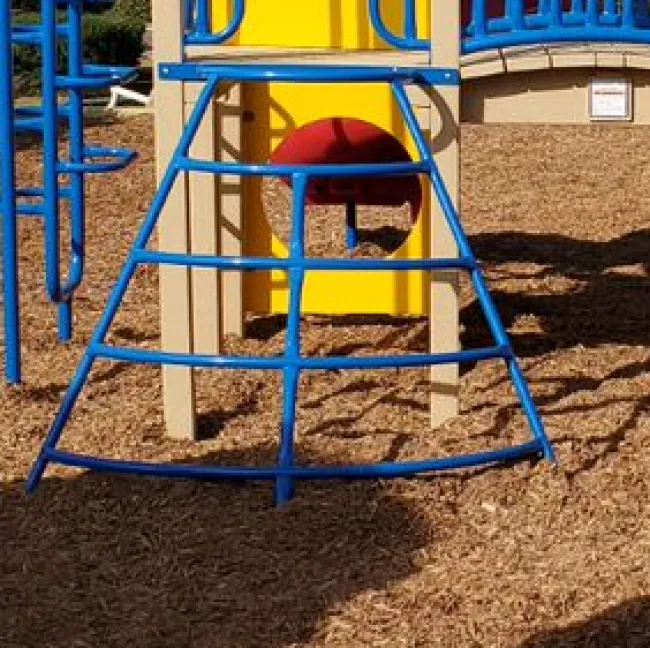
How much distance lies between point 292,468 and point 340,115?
192cm

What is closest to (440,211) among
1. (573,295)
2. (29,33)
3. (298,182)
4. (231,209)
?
(298,182)

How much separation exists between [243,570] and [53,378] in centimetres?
209

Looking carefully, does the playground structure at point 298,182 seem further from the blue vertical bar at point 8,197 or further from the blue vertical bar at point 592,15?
the blue vertical bar at point 8,197

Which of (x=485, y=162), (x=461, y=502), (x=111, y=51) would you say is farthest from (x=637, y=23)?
(x=111, y=51)

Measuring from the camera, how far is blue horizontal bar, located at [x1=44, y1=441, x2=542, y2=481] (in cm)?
481

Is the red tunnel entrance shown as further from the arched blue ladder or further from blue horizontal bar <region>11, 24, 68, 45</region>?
blue horizontal bar <region>11, 24, 68, 45</region>

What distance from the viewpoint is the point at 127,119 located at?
14836 mm

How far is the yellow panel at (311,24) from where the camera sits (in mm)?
6180

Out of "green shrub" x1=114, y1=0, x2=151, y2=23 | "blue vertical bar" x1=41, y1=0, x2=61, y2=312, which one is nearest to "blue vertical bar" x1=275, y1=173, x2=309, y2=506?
"blue vertical bar" x1=41, y1=0, x2=61, y2=312

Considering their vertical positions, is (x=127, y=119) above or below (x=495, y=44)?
below

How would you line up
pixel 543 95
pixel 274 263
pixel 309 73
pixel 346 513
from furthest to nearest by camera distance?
pixel 543 95 → pixel 309 73 → pixel 274 263 → pixel 346 513

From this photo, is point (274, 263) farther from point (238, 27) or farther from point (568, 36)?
point (568, 36)

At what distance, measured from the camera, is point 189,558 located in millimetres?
4469

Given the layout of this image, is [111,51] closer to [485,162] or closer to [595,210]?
[485,162]
